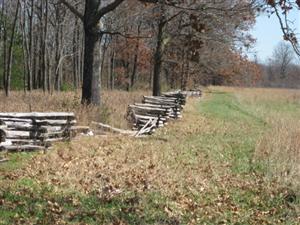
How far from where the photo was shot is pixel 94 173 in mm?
10219

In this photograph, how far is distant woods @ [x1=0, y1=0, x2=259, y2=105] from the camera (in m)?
18.7

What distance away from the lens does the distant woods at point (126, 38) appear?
18656mm

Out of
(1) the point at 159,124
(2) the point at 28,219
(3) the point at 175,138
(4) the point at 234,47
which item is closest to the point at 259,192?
(2) the point at 28,219

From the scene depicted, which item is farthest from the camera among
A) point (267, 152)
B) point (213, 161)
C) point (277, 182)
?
point (267, 152)

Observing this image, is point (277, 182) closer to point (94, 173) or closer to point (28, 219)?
point (94, 173)

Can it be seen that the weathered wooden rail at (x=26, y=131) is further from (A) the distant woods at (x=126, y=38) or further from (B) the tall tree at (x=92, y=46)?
(B) the tall tree at (x=92, y=46)

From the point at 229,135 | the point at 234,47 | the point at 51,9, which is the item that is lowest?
the point at 229,135

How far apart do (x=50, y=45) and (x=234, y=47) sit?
23.6 meters

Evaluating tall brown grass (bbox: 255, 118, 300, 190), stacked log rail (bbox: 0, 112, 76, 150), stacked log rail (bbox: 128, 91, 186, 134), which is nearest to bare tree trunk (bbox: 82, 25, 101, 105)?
stacked log rail (bbox: 128, 91, 186, 134)

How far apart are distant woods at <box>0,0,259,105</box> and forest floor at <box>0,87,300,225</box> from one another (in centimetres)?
250

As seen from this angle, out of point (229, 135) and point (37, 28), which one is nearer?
point (229, 135)

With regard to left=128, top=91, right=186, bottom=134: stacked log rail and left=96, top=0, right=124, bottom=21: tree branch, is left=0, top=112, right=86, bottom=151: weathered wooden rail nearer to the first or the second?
left=128, top=91, right=186, bottom=134: stacked log rail

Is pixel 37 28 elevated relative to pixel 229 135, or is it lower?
elevated

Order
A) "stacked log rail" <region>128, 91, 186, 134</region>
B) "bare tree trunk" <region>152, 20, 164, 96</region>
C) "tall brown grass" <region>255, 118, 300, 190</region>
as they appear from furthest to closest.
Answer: "bare tree trunk" <region>152, 20, 164, 96</region>, "stacked log rail" <region>128, 91, 186, 134</region>, "tall brown grass" <region>255, 118, 300, 190</region>
